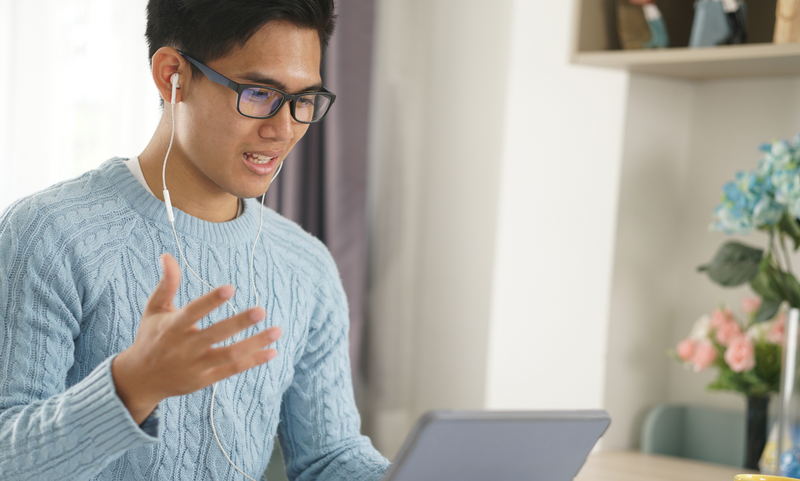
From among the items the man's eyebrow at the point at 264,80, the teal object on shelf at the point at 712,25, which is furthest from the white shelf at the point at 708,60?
the man's eyebrow at the point at 264,80

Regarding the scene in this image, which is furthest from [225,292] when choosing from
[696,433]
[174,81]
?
[696,433]

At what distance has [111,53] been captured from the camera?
1916 mm

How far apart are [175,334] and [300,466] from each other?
558mm

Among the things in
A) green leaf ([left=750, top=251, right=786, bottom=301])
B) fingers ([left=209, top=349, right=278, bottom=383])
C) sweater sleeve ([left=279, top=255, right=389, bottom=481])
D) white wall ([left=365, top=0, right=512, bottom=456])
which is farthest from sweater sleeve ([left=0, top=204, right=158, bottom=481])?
white wall ([left=365, top=0, right=512, bottom=456])

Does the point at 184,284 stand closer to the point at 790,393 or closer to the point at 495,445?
the point at 495,445

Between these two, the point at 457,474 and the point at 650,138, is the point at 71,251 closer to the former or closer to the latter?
the point at 457,474

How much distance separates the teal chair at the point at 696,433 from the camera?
197cm

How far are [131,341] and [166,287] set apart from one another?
289 millimetres

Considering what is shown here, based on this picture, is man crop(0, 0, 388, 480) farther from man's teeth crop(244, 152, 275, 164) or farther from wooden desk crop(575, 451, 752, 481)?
wooden desk crop(575, 451, 752, 481)

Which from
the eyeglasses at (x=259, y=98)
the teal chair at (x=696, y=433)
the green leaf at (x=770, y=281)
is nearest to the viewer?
the eyeglasses at (x=259, y=98)

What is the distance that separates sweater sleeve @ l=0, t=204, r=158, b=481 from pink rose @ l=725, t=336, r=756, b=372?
1334mm

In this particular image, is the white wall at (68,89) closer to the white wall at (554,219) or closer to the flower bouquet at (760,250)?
the white wall at (554,219)

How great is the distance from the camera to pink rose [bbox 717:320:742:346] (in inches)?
72.7

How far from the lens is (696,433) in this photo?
2.02 m
